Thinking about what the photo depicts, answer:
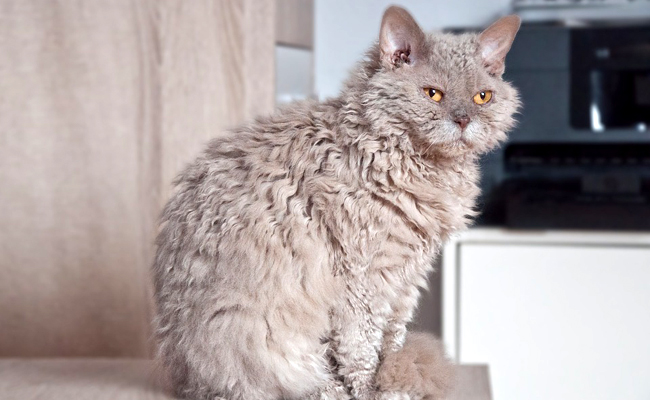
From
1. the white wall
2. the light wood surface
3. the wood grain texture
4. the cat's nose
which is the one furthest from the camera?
the white wall

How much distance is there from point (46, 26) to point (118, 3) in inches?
6.3

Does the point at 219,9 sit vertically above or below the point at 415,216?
above

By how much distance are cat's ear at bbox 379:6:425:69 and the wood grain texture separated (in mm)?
831

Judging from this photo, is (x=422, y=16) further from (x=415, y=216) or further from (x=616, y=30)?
(x=415, y=216)

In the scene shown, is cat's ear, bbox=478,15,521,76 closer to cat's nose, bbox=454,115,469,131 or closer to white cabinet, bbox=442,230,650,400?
cat's nose, bbox=454,115,469,131

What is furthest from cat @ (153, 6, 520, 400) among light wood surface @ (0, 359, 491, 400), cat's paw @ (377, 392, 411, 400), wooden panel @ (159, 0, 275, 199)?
wooden panel @ (159, 0, 275, 199)

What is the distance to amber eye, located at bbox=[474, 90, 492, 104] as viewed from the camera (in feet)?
2.90

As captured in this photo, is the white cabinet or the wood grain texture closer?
the wood grain texture

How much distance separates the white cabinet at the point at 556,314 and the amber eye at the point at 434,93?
1073mm

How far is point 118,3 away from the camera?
1596 millimetres

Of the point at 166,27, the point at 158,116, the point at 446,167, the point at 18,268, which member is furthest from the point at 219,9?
the point at 446,167

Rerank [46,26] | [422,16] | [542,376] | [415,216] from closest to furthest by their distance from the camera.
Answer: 1. [415,216]
2. [46,26]
3. [542,376]
4. [422,16]

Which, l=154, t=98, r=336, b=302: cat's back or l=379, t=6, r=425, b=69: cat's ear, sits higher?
l=379, t=6, r=425, b=69: cat's ear

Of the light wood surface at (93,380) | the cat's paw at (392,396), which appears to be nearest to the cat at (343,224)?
the cat's paw at (392,396)
